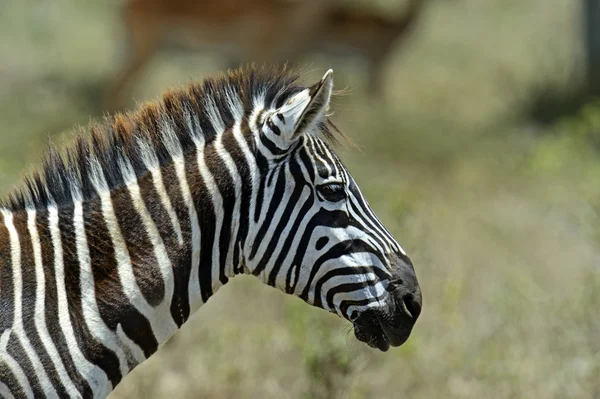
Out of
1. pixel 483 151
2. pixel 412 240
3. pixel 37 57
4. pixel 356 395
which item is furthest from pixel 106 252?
pixel 37 57

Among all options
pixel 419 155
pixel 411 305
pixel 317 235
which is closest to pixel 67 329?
pixel 317 235

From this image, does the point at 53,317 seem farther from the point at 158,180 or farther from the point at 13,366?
the point at 158,180

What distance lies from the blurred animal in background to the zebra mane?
34.8 feet

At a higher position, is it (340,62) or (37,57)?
(37,57)

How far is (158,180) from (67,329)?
717 millimetres

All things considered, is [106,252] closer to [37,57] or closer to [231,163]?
[231,163]

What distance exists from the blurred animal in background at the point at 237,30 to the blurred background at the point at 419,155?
3 centimetres

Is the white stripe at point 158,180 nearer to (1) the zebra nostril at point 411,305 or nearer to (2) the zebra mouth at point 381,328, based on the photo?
(2) the zebra mouth at point 381,328

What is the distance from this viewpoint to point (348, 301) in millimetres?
3762

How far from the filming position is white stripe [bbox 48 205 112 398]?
3.48m

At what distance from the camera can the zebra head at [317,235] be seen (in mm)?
3701

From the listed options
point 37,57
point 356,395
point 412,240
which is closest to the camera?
point 356,395

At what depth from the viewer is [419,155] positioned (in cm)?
1326

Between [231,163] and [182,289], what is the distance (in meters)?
0.57
